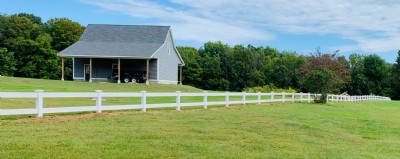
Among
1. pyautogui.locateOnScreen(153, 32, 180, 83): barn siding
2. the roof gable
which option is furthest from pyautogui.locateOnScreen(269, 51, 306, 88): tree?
the roof gable

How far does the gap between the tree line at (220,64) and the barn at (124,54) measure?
14402mm

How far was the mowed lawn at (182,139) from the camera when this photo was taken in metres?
8.33

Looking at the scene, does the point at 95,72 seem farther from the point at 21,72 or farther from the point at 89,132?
the point at 89,132

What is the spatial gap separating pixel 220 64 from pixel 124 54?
42.7 metres

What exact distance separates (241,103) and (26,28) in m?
50.9

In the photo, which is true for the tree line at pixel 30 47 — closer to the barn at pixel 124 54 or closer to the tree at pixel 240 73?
the barn at pixel 124 54

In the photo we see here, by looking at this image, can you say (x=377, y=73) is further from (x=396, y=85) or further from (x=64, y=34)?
(x=64, y=34)

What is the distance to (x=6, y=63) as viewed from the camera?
58219 millimetres

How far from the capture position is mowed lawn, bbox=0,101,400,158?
8328 mm

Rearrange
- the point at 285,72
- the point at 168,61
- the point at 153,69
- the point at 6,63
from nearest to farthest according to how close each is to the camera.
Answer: the point at 153,69 < the point at 168,61 < the point at 6,63 < the point at 285,72

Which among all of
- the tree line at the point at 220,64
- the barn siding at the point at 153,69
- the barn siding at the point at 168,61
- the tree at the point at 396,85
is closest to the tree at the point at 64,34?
the tree line at the point at 220,64

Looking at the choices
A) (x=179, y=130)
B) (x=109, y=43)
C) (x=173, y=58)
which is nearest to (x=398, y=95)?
(x=173, y=58)

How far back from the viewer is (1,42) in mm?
64000

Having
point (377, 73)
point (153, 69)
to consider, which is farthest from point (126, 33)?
point (377, 73)
